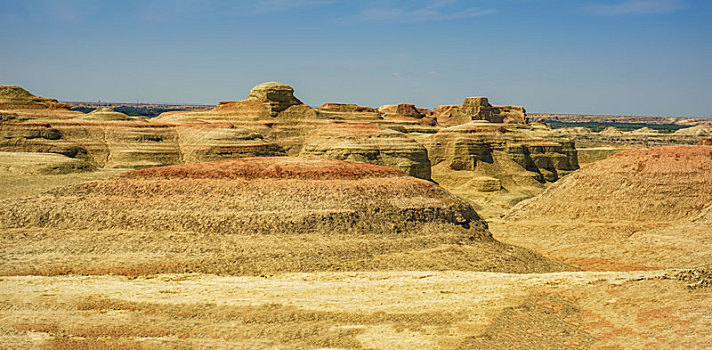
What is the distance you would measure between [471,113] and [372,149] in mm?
60408

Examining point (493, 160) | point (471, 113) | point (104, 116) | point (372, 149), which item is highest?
point (471, 113)

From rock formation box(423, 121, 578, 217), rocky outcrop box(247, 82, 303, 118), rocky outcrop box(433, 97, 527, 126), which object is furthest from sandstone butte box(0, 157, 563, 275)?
rocky outcrop box(433, 97, 527, 126)

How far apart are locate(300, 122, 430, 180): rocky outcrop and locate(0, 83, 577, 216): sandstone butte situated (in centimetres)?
9

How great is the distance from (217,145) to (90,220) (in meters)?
24.6

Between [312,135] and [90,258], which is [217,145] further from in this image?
[90,258]

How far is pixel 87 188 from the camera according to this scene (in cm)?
2036

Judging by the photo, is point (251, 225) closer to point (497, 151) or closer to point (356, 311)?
point (356, 311)

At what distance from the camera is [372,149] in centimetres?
4484

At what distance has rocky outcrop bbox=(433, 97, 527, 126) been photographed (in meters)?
99.6

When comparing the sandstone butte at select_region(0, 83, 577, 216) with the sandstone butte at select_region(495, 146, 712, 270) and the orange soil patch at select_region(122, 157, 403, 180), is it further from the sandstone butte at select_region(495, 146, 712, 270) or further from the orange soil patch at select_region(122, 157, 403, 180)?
the orange soil patch at select_region(122, 157, 403, 180)

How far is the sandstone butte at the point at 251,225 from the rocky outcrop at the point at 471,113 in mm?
80493

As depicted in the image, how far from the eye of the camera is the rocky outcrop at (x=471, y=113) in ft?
327

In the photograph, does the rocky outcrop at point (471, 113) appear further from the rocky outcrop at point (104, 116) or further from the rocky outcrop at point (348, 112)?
the rocky outcrop at point (104, 116)

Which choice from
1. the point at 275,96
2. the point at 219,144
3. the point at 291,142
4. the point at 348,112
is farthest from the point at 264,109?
the point at 219,144
